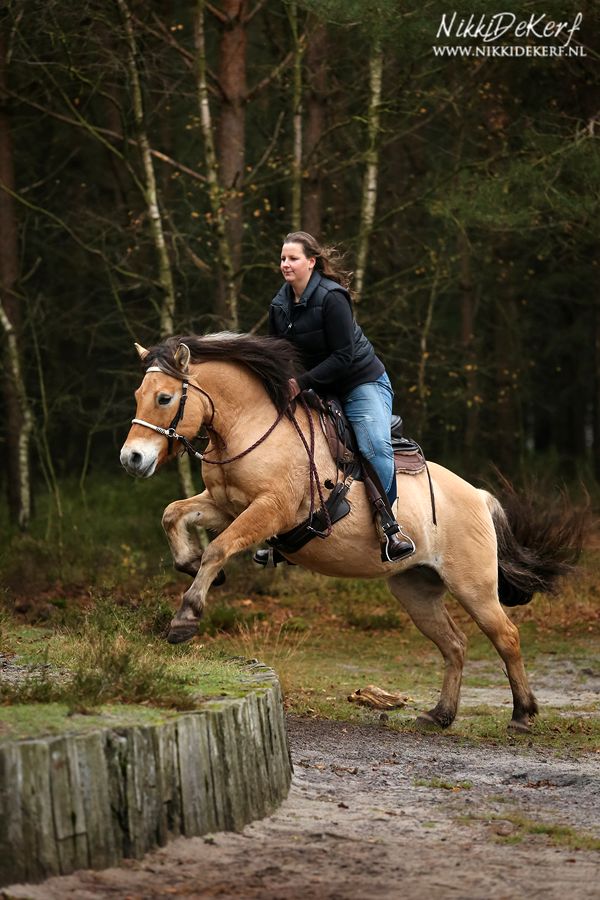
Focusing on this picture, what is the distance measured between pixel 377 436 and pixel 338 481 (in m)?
0.41

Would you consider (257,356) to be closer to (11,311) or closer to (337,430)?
(337,430)

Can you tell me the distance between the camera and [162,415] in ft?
24.6

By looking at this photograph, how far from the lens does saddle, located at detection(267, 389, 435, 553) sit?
8125 mm

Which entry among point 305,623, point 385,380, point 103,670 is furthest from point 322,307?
point 305,623

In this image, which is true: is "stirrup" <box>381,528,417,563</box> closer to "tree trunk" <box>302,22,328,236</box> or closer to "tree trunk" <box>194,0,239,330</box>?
"tree trunk" <box>194,0,239,330</box>

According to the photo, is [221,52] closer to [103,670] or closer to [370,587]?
[370,587]

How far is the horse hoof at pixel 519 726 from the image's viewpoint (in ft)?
30.3

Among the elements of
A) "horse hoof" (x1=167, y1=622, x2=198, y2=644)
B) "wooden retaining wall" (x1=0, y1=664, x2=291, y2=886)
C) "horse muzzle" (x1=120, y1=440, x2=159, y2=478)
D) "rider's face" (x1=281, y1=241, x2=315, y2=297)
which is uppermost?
"rider's face" (x1=281, y1=241, x2=315, y2=297)

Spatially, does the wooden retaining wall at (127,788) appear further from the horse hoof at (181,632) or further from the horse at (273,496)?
the horse at (273,496)

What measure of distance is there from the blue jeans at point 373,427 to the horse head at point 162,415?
110 centimetres

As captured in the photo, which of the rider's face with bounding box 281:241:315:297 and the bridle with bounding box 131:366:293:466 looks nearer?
the bridle with bounding box 131:366:293:466

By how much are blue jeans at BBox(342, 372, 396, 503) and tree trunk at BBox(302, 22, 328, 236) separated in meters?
8.65

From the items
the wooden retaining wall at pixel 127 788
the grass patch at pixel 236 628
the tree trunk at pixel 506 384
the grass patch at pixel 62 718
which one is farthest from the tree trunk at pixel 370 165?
the grass patch at pixel 62 718

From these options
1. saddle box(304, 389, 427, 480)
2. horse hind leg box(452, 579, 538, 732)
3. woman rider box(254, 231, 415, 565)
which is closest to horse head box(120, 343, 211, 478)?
woman rider box(254, 231, 415, 565)
